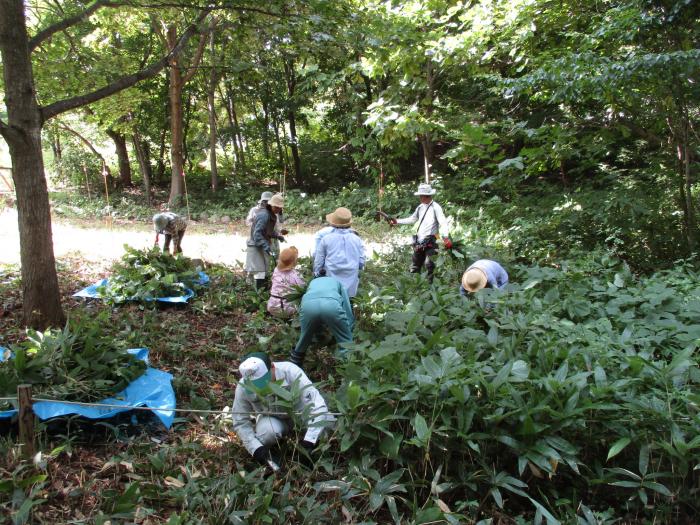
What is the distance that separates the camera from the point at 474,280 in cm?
494

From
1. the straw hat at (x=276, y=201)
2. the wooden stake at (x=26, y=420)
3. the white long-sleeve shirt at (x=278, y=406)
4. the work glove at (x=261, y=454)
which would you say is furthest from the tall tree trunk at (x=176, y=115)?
the work glove at (x=261, y=454)

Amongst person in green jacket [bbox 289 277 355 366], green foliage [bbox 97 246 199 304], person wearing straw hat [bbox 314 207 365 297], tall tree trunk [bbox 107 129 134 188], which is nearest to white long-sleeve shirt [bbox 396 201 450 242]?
person wearing straw hat [bbox 314 207 365 297]

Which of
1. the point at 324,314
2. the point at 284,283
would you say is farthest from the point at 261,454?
the point at 284,283

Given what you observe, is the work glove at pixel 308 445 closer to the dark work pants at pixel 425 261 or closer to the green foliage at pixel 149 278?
the green foliage at pixel 149 278

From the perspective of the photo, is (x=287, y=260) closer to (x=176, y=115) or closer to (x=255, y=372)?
(x=255, y=372)

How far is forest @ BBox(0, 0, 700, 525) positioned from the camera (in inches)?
105

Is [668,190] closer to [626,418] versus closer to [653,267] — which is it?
[653,267]

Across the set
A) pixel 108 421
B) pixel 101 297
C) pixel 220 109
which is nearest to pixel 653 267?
pixel 108 421

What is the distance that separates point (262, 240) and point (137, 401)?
3297mm

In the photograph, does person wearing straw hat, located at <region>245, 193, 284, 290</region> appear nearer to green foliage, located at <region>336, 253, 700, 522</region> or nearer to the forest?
the forest

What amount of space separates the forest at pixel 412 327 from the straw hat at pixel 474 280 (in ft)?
0.99

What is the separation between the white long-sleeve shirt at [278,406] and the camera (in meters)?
3.17

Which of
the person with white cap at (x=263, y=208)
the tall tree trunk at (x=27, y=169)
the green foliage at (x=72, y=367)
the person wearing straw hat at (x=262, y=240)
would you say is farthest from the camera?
the person with white cap at (x=263, y=208)

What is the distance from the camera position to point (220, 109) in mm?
24203
